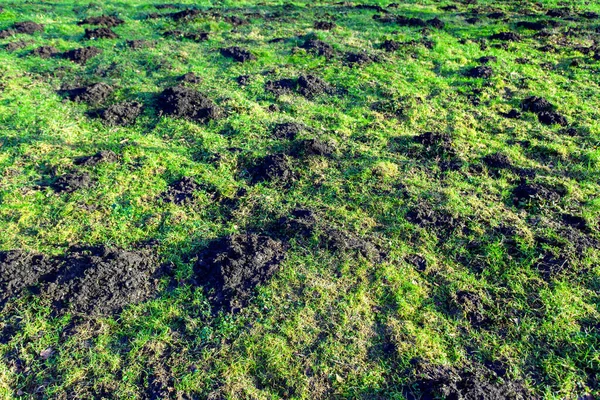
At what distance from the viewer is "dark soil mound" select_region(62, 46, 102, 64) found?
10.5m

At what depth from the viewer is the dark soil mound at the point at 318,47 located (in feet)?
35.8

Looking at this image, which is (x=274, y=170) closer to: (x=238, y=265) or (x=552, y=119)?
(x=238, y=265)

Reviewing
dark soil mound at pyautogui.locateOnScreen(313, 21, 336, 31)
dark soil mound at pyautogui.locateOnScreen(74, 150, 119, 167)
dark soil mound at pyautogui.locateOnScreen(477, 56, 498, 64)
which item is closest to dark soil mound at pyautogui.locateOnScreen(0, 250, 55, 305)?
dark soil mound at pyautogui.locateOnScreen(74, 150, 119, 167)

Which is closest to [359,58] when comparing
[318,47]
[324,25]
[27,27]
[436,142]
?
[318,47]

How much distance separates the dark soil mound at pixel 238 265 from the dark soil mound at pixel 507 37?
1053 centimetres

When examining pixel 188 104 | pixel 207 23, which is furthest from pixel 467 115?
pixel 207 23

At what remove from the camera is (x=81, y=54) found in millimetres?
10602

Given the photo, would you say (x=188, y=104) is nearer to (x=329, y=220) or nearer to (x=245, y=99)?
(x=245, y=99)

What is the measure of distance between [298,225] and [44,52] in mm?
9202

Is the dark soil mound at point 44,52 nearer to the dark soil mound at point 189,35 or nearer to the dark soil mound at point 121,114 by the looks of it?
the dark soil mound at point 189,35

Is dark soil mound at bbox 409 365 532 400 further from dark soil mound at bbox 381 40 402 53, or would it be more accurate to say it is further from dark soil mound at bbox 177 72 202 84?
dark soil mound at bbox 381 40 402 53

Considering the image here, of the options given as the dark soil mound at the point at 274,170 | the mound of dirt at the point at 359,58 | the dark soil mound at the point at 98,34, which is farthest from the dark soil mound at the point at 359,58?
the dark soil mound at the point at 98,34

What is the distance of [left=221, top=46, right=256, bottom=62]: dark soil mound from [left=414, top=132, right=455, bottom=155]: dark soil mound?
205 inches

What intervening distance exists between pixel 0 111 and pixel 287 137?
5.51 m
